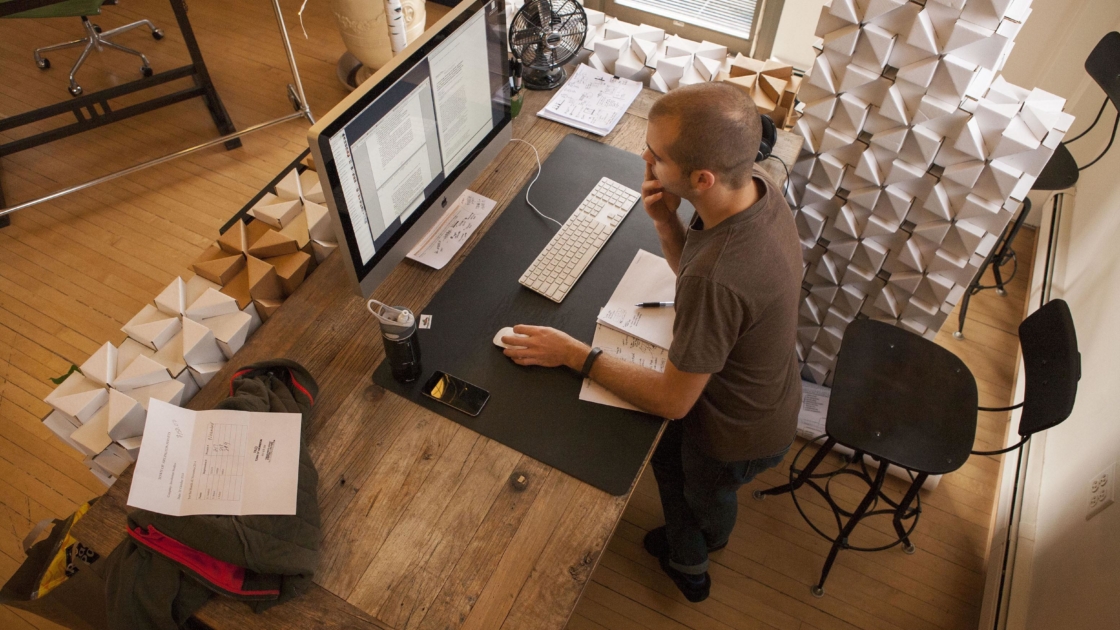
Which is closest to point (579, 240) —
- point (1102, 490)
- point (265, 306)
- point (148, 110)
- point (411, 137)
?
point (411, 137)

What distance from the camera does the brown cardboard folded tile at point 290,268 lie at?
6.70ft

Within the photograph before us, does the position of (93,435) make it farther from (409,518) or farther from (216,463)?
(409,518)

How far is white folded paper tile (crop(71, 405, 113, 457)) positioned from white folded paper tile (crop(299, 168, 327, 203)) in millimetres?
818

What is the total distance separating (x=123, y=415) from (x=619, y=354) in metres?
1.17

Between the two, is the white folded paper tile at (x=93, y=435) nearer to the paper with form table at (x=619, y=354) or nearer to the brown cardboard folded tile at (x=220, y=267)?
the brown cardboard folded tile at (x=220, y=267)

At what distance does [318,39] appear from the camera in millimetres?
3898

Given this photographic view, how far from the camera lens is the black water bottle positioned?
4.93 ft

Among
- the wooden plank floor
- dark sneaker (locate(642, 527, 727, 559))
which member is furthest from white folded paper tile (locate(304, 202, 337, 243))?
dark sneaker (locate(642, 527, 727, 559))

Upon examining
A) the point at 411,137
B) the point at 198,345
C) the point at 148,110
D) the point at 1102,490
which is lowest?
the point at 148,110

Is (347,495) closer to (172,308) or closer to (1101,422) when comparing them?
(172,308)

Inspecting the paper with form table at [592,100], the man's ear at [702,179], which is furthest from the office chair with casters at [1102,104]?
the man's ear at [702,179]

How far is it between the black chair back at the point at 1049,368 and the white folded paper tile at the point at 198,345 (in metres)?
2.01

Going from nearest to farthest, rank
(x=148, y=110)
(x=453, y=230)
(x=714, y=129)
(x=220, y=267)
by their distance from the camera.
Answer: (x=714, y=129)
(x=453, y=230)
(x=220, y=267)
(x=148, y=110)

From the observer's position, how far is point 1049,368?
1747mm
